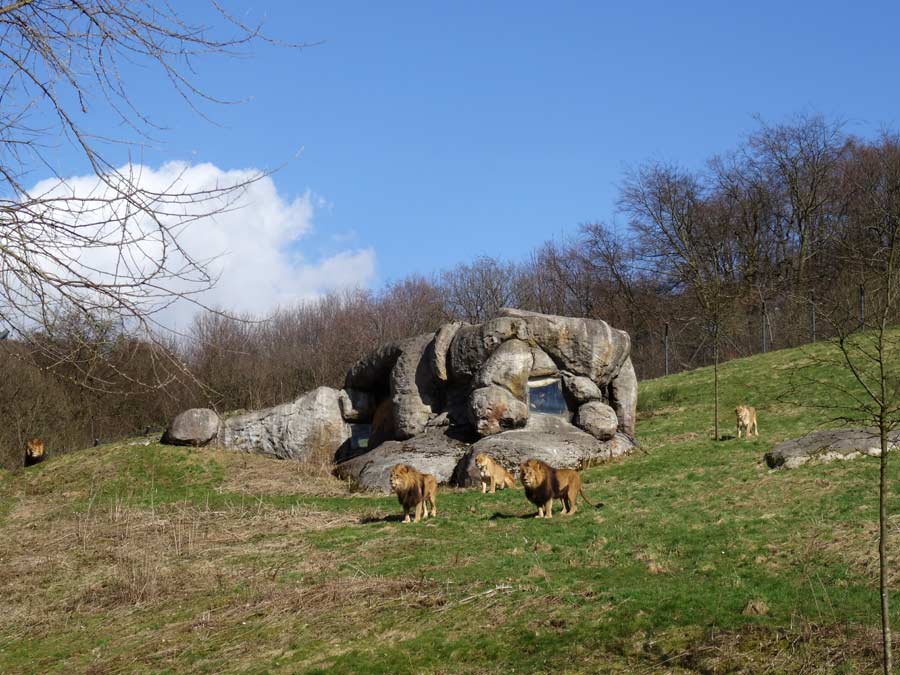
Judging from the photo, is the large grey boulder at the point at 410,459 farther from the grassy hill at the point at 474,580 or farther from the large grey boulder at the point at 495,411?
the grassy hill at the point at 474,580

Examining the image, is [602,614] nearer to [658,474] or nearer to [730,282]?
[658,474]

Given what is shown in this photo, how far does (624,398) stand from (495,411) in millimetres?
4305

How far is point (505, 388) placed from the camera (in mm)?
24625

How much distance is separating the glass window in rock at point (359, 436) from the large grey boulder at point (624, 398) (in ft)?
25.4

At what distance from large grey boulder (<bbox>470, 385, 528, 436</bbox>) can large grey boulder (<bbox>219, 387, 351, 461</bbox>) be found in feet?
19.1

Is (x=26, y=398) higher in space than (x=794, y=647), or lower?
higher

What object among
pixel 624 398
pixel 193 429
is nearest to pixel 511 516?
pixel 624 398

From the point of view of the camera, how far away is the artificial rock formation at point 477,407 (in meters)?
23.1

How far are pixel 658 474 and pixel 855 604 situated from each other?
10670mm

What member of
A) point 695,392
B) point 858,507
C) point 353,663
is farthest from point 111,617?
point 695,392

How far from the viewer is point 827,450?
643 inches

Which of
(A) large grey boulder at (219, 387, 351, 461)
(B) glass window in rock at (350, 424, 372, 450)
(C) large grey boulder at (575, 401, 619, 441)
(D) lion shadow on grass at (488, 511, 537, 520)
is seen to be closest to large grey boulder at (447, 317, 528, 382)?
(C) large grey boulder at (575, 401, 619, 441)

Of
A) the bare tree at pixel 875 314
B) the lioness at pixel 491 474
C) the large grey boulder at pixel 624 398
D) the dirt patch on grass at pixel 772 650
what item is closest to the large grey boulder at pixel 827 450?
the bare tree at pixel 875 314

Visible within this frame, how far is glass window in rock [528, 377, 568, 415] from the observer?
83.6ft
